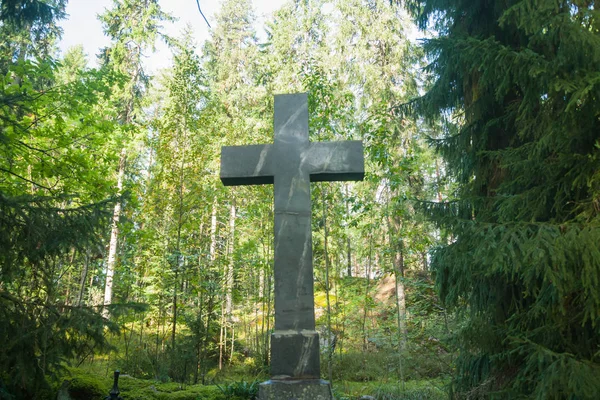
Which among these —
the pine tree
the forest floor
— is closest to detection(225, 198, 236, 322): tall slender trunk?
the forest floor

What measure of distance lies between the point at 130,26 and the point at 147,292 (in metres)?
9.31

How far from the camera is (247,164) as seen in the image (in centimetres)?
414

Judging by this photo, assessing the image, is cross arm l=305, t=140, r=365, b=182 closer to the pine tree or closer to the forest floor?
the forest floor

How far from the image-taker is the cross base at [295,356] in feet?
11.1

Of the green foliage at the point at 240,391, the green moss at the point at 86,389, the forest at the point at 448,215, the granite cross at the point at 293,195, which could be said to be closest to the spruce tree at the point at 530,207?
the forest at the point at 448,215

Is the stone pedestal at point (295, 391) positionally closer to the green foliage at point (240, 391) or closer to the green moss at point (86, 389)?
the green foliage at point (240, 391)

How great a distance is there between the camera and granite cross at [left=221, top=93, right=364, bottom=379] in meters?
3.41

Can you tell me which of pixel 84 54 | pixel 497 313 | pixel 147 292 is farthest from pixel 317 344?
pixel 84 54

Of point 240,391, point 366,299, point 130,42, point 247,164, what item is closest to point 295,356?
point 240,391

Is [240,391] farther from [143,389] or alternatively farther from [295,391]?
[295,391]

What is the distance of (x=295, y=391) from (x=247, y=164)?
2.10 metres

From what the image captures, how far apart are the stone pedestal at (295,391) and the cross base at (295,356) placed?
0.09 m

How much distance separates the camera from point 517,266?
2.86 metres

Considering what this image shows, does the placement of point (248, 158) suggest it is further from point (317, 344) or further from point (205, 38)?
point (205, 38)
